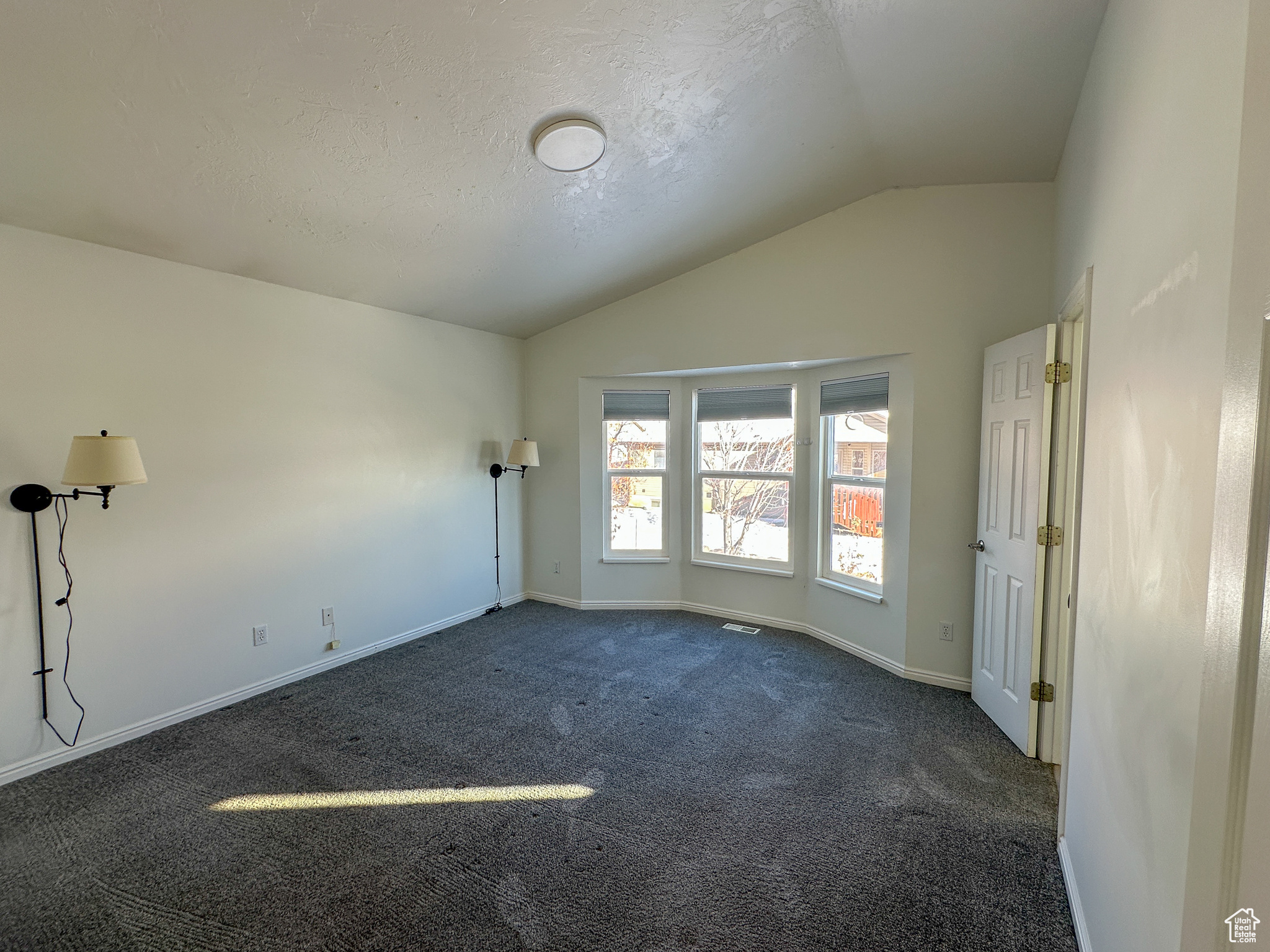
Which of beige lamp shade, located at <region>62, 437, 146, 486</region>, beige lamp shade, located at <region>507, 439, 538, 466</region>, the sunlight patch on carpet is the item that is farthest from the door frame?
beige lamp shade, located at <region>62, 437, 146, 486</region>

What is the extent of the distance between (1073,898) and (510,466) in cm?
427

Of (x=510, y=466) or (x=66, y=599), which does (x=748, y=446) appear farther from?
(x=66, y=599)

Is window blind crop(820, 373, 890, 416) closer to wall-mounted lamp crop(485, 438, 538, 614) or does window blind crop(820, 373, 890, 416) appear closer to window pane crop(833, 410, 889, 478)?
window pane crop(833, 410, 889, 478)

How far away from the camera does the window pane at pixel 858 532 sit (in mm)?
3812

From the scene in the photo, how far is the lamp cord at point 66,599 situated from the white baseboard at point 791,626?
9.97ft

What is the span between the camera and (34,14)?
64.3 inches

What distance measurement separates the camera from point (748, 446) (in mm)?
4520

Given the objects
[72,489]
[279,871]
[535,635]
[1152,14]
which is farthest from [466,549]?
[1152,14]

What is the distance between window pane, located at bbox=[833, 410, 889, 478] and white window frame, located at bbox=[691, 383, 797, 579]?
12.9 inches

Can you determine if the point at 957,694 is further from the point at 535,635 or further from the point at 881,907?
the point at 535,635

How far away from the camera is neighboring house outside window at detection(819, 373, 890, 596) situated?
12.3 ft

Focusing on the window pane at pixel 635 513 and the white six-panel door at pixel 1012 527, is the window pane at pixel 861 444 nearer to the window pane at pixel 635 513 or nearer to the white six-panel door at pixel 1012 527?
the white six-panel door at pixel 1012 527

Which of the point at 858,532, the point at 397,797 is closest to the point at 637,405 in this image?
the point at 858,532

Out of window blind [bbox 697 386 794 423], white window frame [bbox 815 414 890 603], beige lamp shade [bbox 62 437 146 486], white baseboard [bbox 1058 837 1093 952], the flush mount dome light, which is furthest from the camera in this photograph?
window blind [bbox 697 386 794 423]
